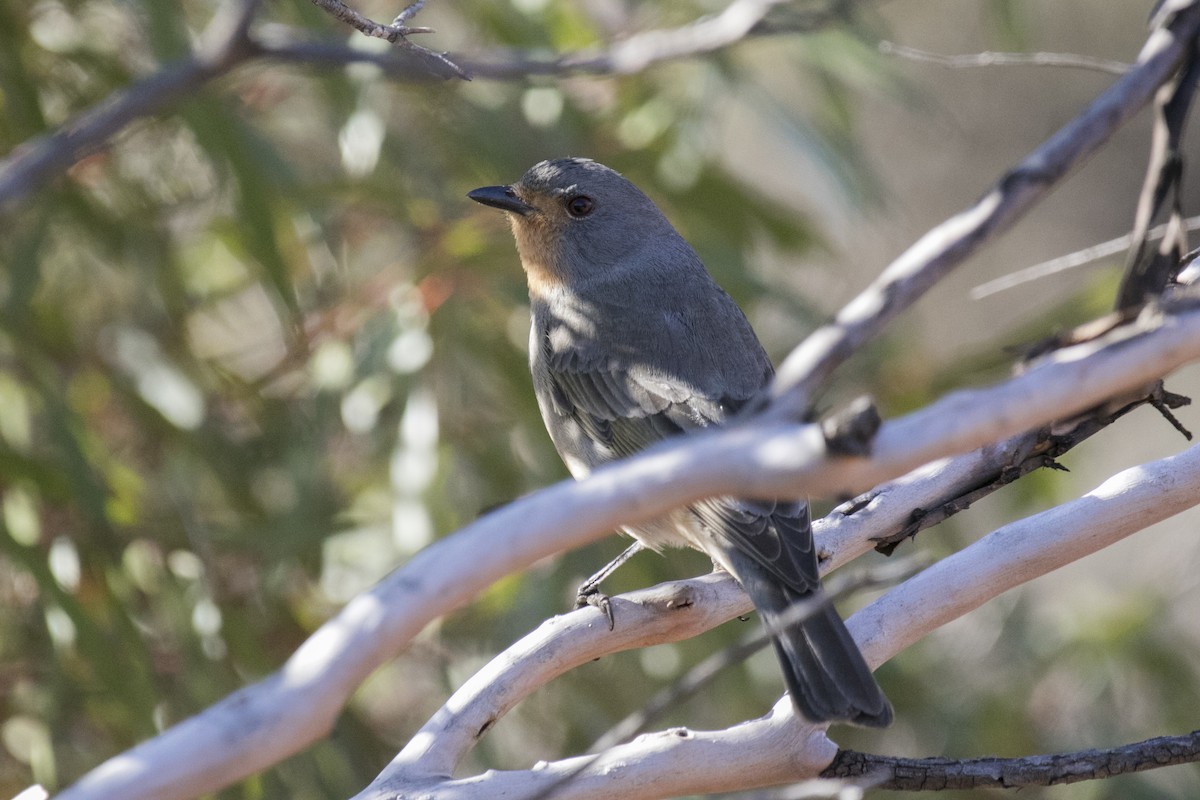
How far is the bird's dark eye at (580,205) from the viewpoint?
348 centimetres

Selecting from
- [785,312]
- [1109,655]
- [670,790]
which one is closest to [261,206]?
[785,312]

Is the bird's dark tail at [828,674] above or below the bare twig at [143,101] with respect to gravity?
below

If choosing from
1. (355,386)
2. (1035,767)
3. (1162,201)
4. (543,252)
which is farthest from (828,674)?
(355,386)

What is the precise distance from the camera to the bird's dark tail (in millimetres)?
1917

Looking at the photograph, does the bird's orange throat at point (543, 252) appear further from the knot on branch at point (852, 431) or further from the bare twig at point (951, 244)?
the knot on branch at point (852, 431)

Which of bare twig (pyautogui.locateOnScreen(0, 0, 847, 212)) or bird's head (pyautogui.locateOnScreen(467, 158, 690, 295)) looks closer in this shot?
bare twig (pyautogui.locateOnScreen(0, 0, 847, 212))

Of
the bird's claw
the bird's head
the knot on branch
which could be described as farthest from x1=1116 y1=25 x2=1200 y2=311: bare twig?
the bird's head

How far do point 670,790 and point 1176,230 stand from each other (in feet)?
3.45

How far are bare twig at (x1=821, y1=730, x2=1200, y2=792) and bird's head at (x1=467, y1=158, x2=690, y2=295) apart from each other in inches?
70.9

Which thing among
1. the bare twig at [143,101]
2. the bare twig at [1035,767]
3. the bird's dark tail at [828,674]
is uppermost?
the bare twig at [143,101]

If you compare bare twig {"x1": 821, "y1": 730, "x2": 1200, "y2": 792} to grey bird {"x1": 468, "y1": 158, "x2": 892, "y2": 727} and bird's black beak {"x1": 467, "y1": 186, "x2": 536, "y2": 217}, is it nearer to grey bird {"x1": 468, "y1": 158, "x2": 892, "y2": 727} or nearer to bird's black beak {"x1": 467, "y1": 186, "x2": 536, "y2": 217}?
grey bird {"x1": 468, "y1": 158, "x2": 892, "y2": 727}

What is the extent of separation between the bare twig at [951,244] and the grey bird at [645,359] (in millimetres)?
1008

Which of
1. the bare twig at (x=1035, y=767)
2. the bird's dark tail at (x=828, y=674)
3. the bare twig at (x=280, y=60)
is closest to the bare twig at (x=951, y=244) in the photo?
the bare twig at (x=280, y=60)

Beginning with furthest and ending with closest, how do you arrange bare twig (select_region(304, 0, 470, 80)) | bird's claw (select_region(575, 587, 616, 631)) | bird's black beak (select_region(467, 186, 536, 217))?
bird's black beak (select_region(467, 186, 536, 217)) → bird's claw (select_region(575, 587, 616, 631)) → bare twig (select_region(304, 0, 470, 80))
